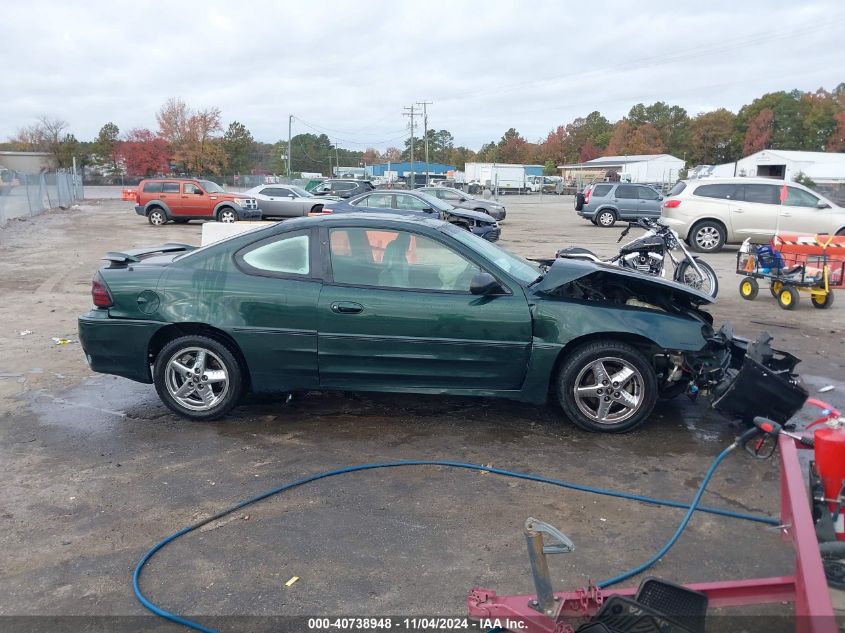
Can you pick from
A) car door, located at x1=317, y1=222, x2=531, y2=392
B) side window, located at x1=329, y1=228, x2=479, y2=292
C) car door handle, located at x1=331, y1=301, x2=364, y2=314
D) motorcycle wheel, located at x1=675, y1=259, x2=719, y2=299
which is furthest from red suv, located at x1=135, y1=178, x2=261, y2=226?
car door handle, located at x1=331, y1=301, x2=364, y2=314

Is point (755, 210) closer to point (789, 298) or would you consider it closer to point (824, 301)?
point (824, 301)

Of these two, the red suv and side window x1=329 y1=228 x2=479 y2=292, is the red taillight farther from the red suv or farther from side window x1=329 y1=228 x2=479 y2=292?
the red suv

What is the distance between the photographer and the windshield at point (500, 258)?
5340 millimetres

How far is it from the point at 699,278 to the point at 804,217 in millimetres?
8059

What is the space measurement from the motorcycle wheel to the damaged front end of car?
5.40 m

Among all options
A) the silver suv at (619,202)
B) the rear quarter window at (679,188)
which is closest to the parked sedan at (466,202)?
the silver suv at (619,202)

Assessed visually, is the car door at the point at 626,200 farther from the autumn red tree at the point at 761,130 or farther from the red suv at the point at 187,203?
the autumn red tree at the point at 761,130

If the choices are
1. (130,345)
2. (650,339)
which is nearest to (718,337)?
(650,339)

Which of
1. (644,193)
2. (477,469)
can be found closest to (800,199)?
(644,193)

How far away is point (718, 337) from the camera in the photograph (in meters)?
5.11

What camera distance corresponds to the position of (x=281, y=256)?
17.4 ft

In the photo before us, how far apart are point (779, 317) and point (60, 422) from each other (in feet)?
28.4

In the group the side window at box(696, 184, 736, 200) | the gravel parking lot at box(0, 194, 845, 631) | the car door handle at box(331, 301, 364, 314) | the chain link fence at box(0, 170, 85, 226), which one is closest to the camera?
the gravel parking lot at box(0, 194, 845, 631)

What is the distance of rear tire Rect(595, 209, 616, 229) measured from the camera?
26141 mm
